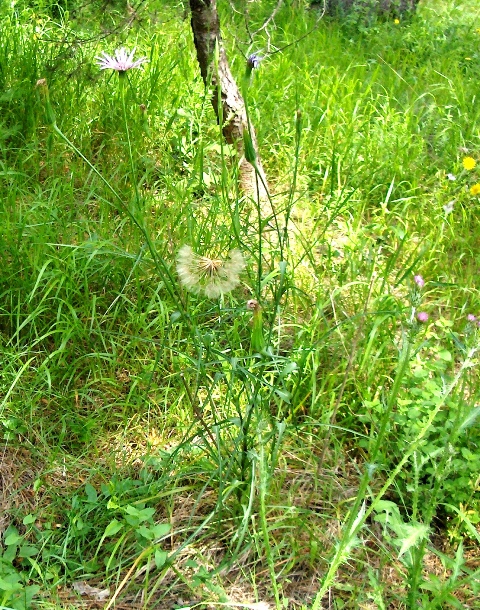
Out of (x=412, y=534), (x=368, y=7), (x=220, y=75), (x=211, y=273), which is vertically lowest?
(x=412, y=534)

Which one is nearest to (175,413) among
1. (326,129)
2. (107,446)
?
(107,446)

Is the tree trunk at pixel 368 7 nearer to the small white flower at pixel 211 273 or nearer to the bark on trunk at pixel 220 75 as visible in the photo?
the bark on trunk at pixel 220 75

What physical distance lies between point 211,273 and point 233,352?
319 mm

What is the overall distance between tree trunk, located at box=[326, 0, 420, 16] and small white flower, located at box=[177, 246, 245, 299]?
3913 mm

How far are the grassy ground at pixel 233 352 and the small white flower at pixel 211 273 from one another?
0.07 metres

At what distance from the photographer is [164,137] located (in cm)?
288

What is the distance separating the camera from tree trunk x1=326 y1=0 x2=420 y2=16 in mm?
4809

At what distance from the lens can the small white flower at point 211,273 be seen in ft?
4.90

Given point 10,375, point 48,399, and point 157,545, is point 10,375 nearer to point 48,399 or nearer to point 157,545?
point 48,399

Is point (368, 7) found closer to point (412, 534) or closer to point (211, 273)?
point (211, 273)

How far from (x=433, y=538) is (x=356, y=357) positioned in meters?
0.57

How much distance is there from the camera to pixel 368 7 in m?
4.82

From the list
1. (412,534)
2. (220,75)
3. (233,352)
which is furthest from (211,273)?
(220,75)

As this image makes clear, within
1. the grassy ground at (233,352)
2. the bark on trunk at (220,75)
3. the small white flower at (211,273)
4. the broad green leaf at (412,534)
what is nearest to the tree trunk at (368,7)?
the grassy ground at (233,352)
